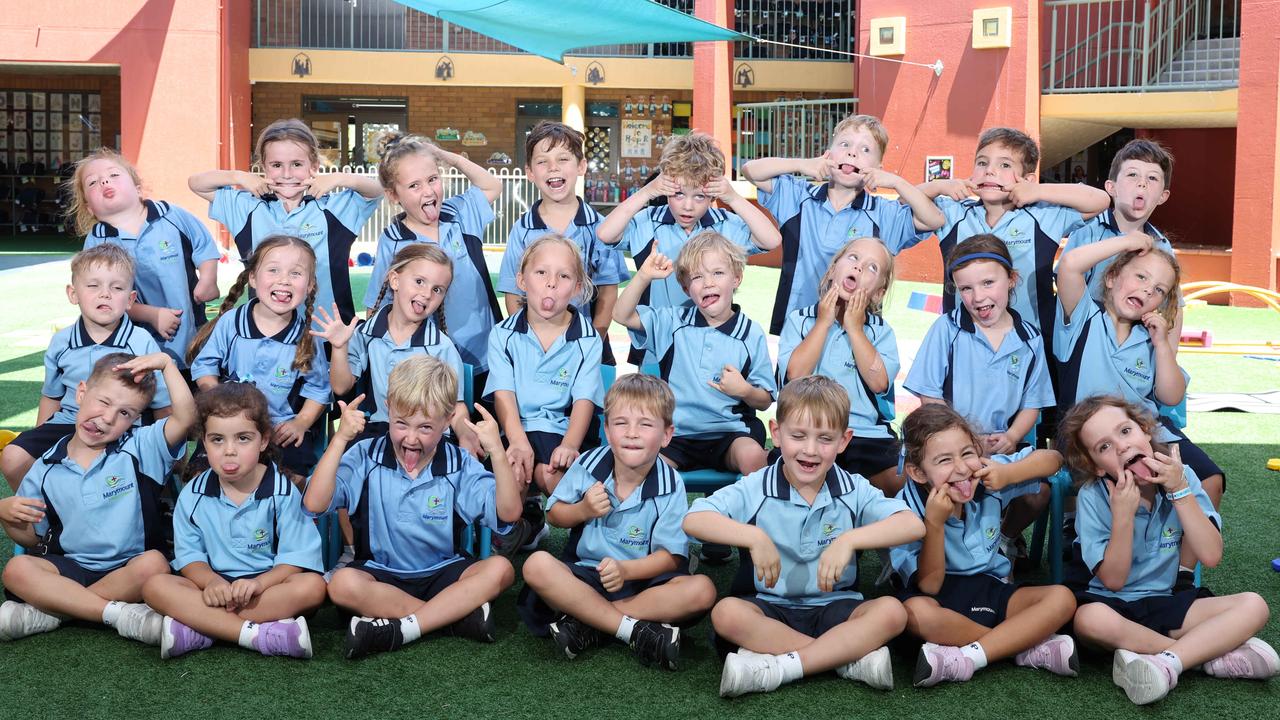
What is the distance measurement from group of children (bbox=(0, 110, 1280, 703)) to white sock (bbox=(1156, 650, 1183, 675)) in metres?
0.02

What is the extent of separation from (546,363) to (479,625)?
101 cm

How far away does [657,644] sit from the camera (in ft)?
10.6

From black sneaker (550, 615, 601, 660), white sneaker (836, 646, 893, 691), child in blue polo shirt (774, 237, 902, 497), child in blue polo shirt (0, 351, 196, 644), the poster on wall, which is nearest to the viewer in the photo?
white sneaker (836, 646, 893, 691)

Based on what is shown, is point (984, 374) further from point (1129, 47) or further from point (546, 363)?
point (1129, 47)

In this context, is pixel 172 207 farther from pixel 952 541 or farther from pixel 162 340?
pixel 952 541

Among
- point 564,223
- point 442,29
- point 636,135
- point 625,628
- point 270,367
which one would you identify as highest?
point 442,29

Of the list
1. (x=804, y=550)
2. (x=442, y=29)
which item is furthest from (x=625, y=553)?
(x=442, y=29)

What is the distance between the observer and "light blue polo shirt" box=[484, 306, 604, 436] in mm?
4035

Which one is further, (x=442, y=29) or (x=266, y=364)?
(x=442, y=29)

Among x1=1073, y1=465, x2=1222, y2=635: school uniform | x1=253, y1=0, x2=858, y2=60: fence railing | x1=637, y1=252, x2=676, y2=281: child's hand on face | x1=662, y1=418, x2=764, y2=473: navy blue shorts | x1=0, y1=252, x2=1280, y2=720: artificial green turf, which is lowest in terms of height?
x1=0, y1=252, x2=1280, y2=720: artificial green turf

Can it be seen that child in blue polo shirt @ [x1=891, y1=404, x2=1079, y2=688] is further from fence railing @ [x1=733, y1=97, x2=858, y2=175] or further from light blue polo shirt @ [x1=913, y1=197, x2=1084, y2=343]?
fence railing @ [x1=733, y1=97, x2=858, y2=175]

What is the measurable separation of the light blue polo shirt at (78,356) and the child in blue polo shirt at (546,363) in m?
1.13

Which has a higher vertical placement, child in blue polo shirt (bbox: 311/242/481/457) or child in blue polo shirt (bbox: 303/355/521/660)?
child in blue polo shirt (bbox: 311/242/481/457)

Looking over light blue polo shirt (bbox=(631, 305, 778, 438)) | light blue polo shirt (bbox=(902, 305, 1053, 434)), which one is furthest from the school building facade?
light blue polo shirt (bbox=(631, 305, 778, 438))
